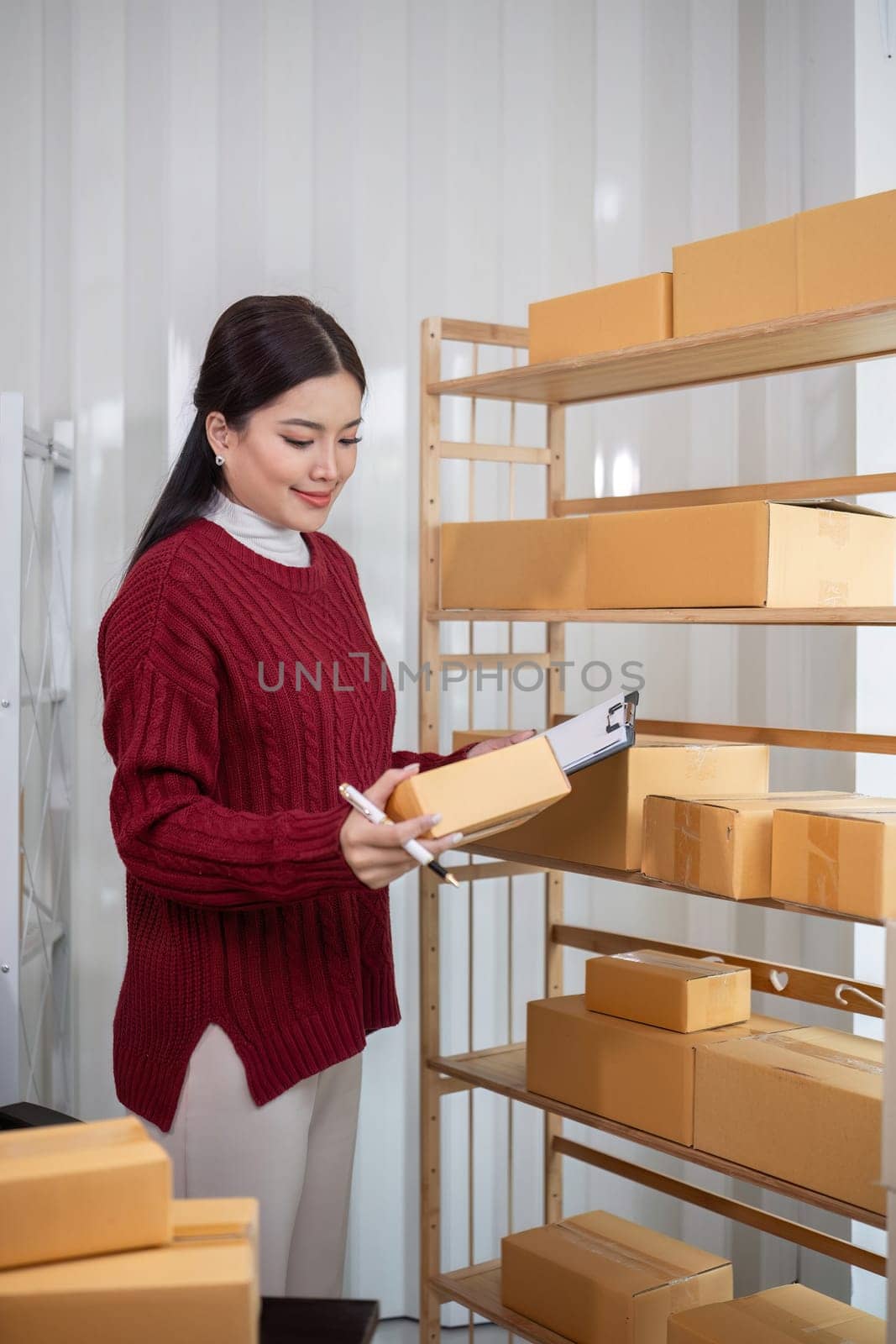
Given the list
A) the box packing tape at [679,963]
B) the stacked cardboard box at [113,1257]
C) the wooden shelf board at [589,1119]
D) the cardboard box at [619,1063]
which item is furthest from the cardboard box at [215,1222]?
the box packing tape at [679,963]

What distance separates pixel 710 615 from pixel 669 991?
0.59m

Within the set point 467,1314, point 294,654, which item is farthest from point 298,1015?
point 467,1314

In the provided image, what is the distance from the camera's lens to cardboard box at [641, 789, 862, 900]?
1.70 metres

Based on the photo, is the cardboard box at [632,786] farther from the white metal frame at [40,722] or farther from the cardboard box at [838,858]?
the white metal frame at [40,722]

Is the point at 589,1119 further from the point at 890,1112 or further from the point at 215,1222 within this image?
the point at 215,1222

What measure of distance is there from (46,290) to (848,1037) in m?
2.01

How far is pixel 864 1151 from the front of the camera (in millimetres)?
1604

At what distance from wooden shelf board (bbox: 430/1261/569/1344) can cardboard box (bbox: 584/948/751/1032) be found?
52cm

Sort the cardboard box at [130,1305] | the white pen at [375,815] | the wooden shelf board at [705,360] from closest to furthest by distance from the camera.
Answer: the cardboard box at [130,1305], the white pen at [375,815], the wooden shelf board at [705,360]

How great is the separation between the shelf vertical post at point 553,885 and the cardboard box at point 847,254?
777 mm

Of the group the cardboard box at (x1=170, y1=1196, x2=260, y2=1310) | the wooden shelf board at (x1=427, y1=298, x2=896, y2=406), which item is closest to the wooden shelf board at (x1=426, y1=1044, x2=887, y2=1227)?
the cardboard box at (x1=170, y1=1196, x2=260, y2=1310)

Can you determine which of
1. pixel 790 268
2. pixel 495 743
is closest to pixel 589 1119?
pixel 495 743

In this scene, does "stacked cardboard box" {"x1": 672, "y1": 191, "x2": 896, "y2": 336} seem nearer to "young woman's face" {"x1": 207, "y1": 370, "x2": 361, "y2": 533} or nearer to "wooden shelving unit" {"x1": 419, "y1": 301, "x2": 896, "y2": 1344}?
"wooden shelving unit" {"x1": 419, "y1": 301, "x2": 896, "y2": 1344}

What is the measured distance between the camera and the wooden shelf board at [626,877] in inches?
64.1
